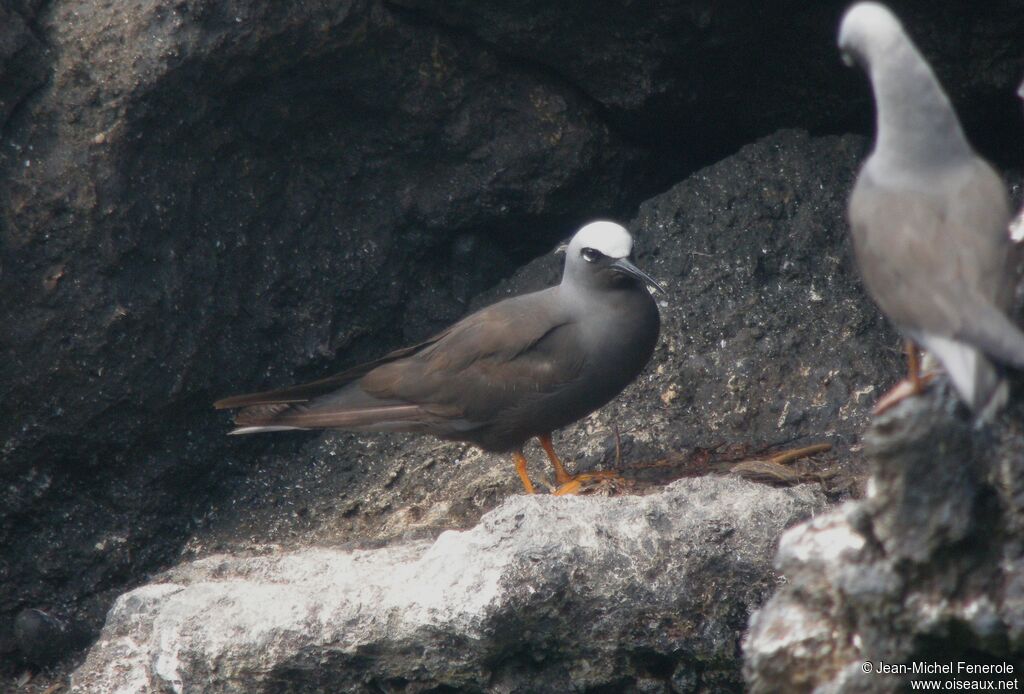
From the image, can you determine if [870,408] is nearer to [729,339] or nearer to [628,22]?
[729,339]

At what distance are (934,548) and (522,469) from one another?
2947 mm

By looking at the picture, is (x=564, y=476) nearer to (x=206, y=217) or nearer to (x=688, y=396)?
(x=688, y=396)

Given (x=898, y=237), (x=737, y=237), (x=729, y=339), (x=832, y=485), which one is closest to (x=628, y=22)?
(x=737, y=237)

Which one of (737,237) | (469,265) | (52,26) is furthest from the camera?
Result: (469,265)

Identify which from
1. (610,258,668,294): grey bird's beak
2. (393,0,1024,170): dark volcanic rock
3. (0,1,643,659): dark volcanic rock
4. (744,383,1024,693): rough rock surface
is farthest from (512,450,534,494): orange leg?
(744,383,1024,693): rough rock surface

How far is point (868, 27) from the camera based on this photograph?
3.78 meters

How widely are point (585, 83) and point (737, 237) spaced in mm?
1228

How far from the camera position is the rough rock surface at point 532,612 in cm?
450

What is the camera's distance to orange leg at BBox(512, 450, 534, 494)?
5980mm

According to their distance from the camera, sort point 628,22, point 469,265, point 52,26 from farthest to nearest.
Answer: point 469,265 < point 628,22 < point 52,26

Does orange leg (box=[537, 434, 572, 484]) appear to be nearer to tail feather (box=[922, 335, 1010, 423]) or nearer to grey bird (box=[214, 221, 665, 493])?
grey bird (box=[214, 221, 665, 493])

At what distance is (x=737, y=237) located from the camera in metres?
6.72

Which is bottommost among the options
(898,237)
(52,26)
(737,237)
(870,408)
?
(870,408)
